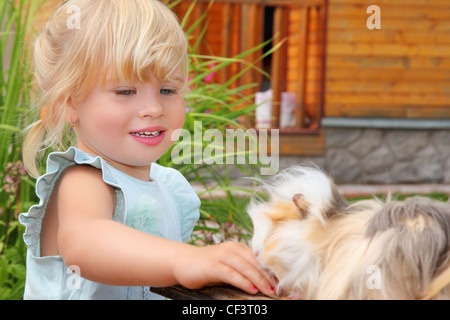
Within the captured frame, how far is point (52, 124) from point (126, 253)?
51cm

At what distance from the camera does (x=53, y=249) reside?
1344mm

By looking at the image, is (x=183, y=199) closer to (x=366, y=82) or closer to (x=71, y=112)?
(x=71, y=112)

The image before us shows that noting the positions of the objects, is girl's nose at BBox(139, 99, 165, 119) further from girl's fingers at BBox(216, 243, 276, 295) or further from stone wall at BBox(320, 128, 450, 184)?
stone wall at BBox(320, 128, 450, 184)

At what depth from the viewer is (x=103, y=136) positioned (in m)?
1.24

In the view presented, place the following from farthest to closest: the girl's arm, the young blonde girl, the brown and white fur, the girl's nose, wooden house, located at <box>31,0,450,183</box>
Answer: wooden house, located at <box>31,0,450,183</box> < the girl's nose < the young blonde girl < the girl's arm < the brown and white fur

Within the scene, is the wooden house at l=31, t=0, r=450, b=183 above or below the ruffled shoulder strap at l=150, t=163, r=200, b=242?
above

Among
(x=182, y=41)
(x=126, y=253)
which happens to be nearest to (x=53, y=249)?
(x=126, y=253)

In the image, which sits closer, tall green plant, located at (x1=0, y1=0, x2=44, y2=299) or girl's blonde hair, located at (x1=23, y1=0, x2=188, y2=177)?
girl's blonde hair, located at (x1=23, y1=0, x2=188, y2=177)

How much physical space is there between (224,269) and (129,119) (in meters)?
0.47

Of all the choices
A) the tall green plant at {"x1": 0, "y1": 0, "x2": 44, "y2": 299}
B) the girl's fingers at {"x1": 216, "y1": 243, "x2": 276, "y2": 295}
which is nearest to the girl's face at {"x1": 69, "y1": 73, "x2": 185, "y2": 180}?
the girl's fingers at {"x1": 216, "y1": 243, "x2": 276, "y2": 295}

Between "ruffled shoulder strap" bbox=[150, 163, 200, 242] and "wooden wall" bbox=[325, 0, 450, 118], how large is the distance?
7295 millimetres

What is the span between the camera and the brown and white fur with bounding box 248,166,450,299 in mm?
725

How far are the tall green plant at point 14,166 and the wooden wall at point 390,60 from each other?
6.59 m

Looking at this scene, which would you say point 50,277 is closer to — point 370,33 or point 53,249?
point 53,249
